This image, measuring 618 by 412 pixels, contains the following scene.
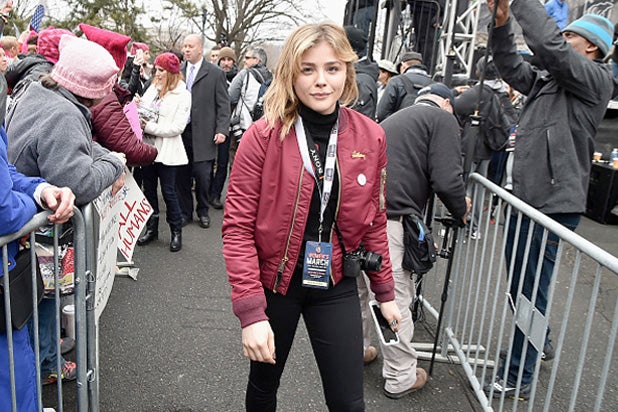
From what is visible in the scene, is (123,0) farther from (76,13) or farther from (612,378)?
(612,378)

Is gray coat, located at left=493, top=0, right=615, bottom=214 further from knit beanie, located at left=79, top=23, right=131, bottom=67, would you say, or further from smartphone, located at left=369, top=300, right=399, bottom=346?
knit beanie, located at left=79, top=23, right=131, bottom=67

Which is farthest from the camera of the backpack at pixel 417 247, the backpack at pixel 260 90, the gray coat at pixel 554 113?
the backpack at pixel 260 90

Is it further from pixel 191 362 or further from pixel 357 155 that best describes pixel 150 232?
pixel 357 155

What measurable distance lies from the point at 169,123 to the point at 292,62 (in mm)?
3835

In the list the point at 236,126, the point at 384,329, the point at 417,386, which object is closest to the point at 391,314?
the point at 384,329

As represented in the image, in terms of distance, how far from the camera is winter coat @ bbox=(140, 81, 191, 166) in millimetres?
5566

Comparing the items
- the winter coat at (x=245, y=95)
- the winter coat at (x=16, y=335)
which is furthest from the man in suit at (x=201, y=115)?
the winter coat at (x=16, y=335)

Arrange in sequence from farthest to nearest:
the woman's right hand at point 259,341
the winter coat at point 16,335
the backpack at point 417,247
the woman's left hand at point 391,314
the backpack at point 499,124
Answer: the backpack at point 499,124, the backpack at point 417,247, the woman's left hand at point 391,314, the woman's right hand at point 259,341, the winter coat at point 16,335

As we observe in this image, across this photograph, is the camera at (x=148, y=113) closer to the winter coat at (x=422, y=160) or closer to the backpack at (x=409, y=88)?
the backpack at (x=409, y=88)

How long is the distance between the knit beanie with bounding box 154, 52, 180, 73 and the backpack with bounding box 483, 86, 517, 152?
360cm

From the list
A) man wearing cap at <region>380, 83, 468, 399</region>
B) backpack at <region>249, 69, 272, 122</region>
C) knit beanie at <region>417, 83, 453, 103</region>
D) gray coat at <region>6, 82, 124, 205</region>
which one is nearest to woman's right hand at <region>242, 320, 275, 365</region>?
gray coat at <region>6, 82, 124, 205</region>

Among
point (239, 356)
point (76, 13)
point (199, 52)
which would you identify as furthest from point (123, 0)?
point (239, 356)

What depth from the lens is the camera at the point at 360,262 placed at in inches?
86.5

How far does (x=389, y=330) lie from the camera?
2.42 metres
